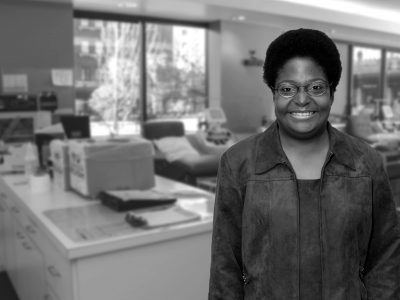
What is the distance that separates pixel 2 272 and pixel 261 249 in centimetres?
272

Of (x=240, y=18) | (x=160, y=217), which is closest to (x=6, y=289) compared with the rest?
(x=160, y=217)

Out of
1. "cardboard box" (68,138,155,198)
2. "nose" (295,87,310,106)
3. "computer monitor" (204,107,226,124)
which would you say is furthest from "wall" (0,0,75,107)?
"nose" (295,87,310,106)

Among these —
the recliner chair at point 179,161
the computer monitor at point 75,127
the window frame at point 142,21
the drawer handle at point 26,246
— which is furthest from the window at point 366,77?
the drawer handle at point 26,246

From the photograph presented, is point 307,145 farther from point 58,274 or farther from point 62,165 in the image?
point 62,165

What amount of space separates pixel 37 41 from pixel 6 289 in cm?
275

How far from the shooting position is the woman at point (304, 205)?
0.98 meters

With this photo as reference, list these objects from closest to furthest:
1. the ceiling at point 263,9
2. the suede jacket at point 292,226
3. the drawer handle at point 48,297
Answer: the suede jacket at point 292,226
the drawer handle at point 48,297
the ceiling at point 263,9

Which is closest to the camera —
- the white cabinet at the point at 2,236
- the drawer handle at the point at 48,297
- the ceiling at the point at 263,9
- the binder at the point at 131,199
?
the drawer handle at the point at 48,297

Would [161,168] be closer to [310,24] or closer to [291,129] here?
[310,24]

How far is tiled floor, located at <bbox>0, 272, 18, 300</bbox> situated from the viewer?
278 cm

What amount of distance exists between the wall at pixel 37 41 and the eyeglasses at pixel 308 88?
3.98 metres

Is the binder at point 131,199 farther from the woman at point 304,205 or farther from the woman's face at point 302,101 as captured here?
the woman's face at point 302,101

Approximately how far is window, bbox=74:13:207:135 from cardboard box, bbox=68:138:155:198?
11.3 feet

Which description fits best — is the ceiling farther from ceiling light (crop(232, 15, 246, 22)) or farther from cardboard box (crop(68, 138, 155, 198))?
cardboard box (crop(68, 138, 155, 198))
